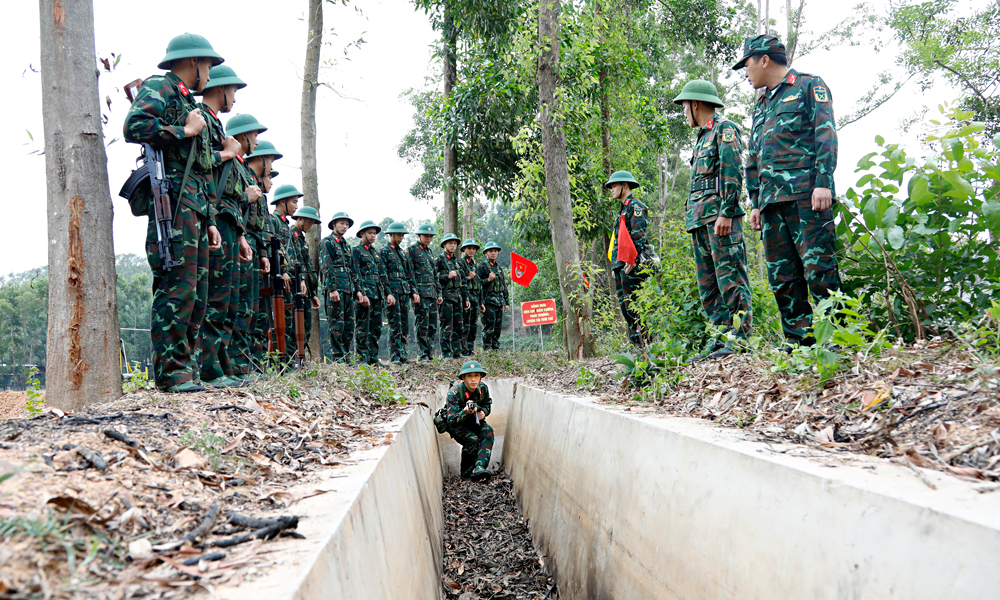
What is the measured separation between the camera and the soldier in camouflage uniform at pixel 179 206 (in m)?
3.69

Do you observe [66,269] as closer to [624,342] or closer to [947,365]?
[947,365]

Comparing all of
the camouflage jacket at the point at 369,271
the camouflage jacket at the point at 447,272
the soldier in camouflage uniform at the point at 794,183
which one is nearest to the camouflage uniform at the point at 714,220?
the soldier in camouflage uniform at the point at 794,183

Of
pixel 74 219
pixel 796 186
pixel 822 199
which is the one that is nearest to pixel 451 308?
pixel 74 219

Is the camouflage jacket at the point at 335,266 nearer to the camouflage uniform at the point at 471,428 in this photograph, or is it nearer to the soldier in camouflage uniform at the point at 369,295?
the soldier in camouflage uniform at the point at 369,295

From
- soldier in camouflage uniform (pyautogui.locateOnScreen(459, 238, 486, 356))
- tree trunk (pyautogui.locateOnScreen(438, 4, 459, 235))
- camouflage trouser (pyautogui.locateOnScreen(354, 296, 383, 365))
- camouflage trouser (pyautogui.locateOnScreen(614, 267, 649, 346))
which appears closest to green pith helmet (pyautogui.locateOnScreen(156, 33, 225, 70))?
camouflage trouser (pyautogui.locateOnScreen(614, 267, 649, 346))

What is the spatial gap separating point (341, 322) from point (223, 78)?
198 inches

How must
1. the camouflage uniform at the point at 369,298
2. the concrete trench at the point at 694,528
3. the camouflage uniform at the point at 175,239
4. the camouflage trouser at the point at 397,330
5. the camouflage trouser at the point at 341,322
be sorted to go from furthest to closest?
the camouflage trouser at the point at 397,330
the camouflage uniform at the point at 369,298
the camouflage trouser at the point at 341,322
the camouflage uniform at the point at 175,239
the concrete trench at the point at 694,528

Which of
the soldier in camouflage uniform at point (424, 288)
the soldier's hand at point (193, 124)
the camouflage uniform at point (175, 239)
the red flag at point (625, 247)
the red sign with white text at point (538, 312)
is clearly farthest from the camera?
the red sign with white text at point (538, 312)

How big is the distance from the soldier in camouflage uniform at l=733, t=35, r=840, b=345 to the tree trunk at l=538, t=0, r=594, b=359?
4232 millimetres

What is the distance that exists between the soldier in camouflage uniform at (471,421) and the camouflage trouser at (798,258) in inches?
156

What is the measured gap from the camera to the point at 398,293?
10.8m

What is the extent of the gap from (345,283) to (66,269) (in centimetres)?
551

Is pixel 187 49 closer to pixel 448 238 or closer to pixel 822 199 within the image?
pixel 822 199

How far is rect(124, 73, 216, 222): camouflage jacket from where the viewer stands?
363cm
